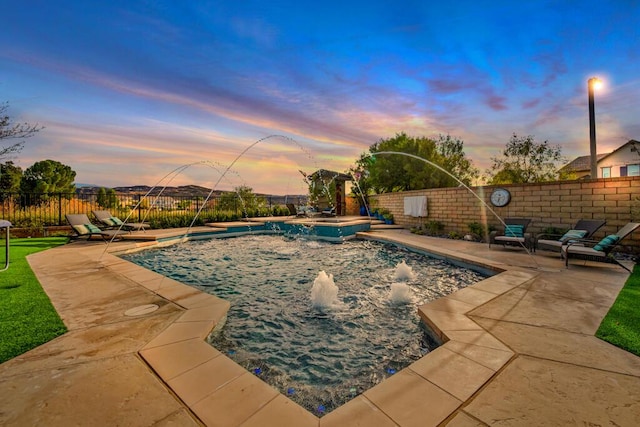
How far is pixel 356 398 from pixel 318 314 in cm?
203

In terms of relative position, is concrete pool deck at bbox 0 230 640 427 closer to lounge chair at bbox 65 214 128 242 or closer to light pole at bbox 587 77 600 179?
lounge chair at bbox 65 214 128 242

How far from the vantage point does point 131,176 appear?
14.3m

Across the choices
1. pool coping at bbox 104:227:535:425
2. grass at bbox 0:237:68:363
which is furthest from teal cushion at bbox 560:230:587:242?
grass at bbox 0:237:68:363

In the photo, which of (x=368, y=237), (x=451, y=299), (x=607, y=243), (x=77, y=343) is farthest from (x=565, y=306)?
(x=368, y=237)

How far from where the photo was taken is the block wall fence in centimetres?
677

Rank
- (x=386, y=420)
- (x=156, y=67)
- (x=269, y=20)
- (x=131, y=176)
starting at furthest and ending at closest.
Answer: (x=131, y=176)
(x=156, y=67)
(x=269, y=20)
(x=386, y=420)

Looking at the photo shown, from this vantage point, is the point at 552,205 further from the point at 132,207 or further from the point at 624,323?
the point at 132,207

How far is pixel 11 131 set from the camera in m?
7.98

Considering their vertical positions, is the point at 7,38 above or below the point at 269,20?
below

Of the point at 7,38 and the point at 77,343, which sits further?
the point at 7,38

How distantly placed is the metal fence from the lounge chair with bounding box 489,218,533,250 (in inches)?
474

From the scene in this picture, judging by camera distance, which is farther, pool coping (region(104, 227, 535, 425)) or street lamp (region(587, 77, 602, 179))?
street lamp (region(587, 77, 602, 179))

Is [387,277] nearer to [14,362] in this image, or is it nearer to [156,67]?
[14,362]

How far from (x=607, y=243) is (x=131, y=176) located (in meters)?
18.7
